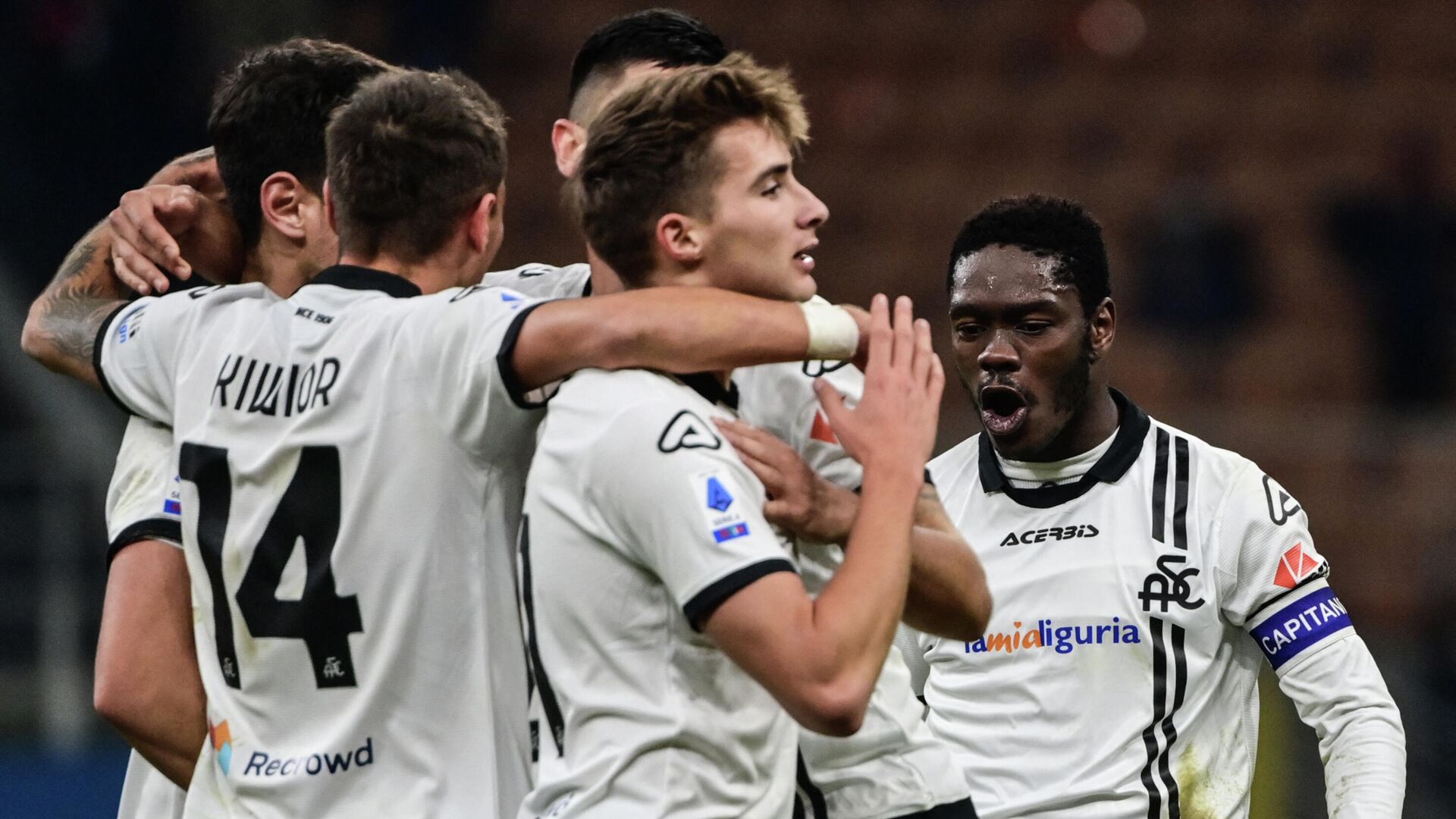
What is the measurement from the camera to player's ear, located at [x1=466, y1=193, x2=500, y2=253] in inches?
126

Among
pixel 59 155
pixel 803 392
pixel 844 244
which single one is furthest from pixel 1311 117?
pixel 803 392

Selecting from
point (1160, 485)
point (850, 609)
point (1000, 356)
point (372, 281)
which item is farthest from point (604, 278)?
point (1160, 485)

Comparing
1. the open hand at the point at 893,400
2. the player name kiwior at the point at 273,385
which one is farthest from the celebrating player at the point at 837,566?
the player name kiwior at the point at 273,385

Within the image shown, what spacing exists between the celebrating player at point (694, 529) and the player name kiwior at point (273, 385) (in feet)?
1.48

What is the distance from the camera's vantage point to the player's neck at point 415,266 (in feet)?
10.5

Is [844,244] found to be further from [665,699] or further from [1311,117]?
[665,699]

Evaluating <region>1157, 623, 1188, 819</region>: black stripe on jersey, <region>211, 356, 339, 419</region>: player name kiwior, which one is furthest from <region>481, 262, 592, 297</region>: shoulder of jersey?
<region>1157, 623, 1188, 819</region>: black stripe on jersey

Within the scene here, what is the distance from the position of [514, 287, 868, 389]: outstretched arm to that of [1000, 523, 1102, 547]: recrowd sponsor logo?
162 cm

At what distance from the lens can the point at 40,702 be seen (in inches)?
345

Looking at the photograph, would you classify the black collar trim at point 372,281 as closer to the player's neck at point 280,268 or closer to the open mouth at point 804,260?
the player's neck at point 280,268

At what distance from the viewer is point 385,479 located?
304cm

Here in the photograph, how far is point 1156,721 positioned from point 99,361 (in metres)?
2.40

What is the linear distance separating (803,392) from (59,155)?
9295 mm

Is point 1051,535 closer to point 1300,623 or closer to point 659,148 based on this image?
point 1300,623
